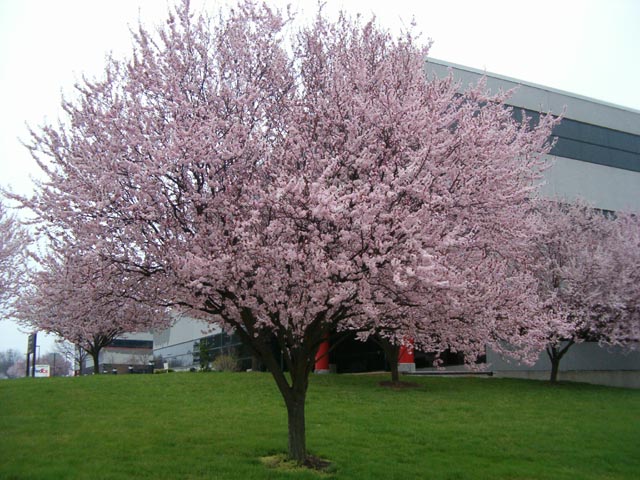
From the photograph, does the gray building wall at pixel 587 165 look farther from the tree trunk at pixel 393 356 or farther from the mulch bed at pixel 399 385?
Answer: the tree trunk at pixel 393 356

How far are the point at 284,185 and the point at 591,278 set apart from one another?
20.9m

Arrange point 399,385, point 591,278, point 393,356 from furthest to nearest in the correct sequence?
point 591,278 → point 393,356 → point 399,385

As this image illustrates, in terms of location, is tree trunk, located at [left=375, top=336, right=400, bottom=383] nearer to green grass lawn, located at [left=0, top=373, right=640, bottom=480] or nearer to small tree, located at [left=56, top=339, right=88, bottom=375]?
green grass lawn, located at [left=0, top=373, right=640, bottom=480]

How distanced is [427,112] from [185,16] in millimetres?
5057

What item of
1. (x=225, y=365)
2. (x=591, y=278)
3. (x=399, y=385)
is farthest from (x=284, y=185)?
(x=225, y=365)

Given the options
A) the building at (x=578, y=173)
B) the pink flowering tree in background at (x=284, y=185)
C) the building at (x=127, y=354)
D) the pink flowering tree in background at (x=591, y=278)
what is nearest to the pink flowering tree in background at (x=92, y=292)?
the pink flowering tree in background at (x=284, y=185)

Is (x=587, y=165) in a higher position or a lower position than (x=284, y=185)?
higher

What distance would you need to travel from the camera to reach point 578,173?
36.2m

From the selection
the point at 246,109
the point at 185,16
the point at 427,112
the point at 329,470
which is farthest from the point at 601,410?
the point at 185,16

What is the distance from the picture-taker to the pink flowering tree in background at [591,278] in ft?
85.2

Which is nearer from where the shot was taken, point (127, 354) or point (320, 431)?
point (320, 431)

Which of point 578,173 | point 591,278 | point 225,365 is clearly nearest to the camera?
point 591,278

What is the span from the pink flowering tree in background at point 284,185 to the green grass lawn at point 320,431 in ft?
6.96

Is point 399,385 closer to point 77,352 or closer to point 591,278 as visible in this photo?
point 591,278
